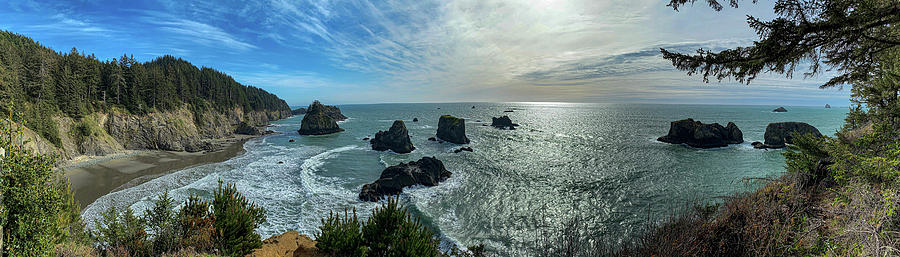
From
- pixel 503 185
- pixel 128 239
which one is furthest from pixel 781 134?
pixel 128 239

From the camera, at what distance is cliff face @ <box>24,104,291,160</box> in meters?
38.2

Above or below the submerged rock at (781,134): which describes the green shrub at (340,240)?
above

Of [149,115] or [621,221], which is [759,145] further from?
[149,115]

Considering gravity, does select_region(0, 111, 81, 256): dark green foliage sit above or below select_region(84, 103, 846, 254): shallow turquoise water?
above

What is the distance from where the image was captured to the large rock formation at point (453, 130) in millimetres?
57625

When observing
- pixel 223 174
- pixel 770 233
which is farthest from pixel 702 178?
pixel 223 174

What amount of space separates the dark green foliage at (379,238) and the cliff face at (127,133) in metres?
39.9

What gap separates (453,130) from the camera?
2296 inches

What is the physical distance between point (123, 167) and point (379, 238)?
4672 cm

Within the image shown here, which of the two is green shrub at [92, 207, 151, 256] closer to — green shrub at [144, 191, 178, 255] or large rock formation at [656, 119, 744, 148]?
green shrub at [144, 191, 178, 255]

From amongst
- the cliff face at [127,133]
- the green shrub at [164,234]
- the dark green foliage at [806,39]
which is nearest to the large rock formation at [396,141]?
the cliff face at [127,133]

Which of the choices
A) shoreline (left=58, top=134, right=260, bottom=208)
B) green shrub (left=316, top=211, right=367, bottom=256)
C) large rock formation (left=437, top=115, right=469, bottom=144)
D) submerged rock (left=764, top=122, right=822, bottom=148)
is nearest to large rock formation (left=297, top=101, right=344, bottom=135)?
shoreline (left=58, top=134, right=260, bottom=208)

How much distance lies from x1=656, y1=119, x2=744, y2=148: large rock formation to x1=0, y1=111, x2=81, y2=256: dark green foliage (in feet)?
229

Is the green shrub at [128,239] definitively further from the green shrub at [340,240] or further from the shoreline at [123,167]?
the shoreline at [123,167]
